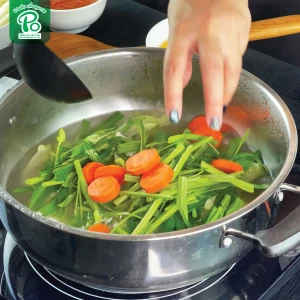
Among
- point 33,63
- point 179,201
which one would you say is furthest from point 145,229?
point 33,63

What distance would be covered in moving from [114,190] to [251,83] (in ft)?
1.17

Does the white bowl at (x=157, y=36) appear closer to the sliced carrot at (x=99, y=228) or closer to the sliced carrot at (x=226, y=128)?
the sliced carrot at (x=226, y=128)

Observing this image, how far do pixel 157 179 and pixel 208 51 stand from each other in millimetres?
241

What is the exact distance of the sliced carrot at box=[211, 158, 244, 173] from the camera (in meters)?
0.92

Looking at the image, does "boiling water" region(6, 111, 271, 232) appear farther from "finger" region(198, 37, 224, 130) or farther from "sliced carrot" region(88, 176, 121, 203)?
"finger" region(198, 37, 224, 130)

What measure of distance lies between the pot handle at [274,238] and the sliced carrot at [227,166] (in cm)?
26

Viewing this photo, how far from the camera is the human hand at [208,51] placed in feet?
2.33

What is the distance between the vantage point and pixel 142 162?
88 cm

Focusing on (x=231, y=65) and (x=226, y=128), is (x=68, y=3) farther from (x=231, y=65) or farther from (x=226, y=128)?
(x=231, y=65)

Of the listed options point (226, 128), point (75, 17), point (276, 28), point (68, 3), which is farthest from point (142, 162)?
point (68, 3)

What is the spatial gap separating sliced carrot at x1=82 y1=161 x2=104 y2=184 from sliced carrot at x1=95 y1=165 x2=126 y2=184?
0.05 ft

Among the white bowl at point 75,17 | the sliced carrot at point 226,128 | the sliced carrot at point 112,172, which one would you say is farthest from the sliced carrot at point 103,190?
the white bowl at point 75,17

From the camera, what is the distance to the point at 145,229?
77cm

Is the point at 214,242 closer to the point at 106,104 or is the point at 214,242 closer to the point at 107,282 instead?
the point at 107,282
